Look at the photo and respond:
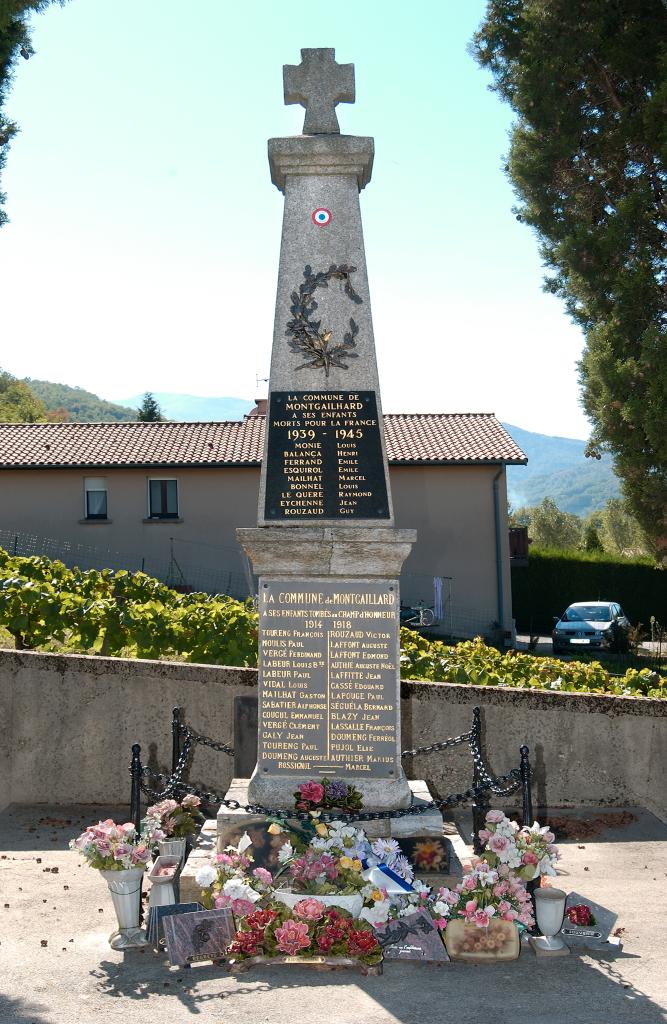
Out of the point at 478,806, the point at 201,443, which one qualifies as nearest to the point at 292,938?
the point at 478,806

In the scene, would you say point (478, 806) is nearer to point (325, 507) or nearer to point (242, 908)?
point (242, 908)

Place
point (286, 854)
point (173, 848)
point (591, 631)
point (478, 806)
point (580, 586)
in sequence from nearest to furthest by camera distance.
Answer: point (286, 854) → point (173, 848) → point (478, 806) → point (591, 631) → point (580, 586)

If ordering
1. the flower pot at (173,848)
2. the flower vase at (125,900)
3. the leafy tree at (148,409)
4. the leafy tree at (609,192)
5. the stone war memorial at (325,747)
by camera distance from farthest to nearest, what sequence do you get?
1. the leafy tree at (148,409)
2. the leafy tree at (609,192)
3. the flower pot at (173,848)
4. the flower vase at (125,900)
5. the stone war memorial at (325,747)

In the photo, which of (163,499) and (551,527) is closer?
(163,499)

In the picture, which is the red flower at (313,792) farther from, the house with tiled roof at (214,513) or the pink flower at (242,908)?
the house with tiled roof at (214,513)

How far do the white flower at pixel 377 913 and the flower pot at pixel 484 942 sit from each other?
448 millimetres

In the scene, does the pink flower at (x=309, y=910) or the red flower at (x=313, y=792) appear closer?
the pink flower at (x=309, y=910)

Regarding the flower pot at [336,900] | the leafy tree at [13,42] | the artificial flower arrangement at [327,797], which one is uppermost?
the leafy tree at [13,42]

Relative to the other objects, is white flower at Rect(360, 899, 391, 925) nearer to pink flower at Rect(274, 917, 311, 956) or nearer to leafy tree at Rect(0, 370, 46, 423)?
pink flower at Rect(274, 917, 311, 956)

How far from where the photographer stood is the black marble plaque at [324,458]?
8.33m

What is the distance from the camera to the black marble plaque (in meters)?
8.33

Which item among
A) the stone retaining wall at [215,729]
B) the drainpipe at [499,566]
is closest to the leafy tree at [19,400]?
the drainpipe at [499,566]

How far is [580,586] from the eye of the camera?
38344 mm

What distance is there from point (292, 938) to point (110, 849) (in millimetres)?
1435
